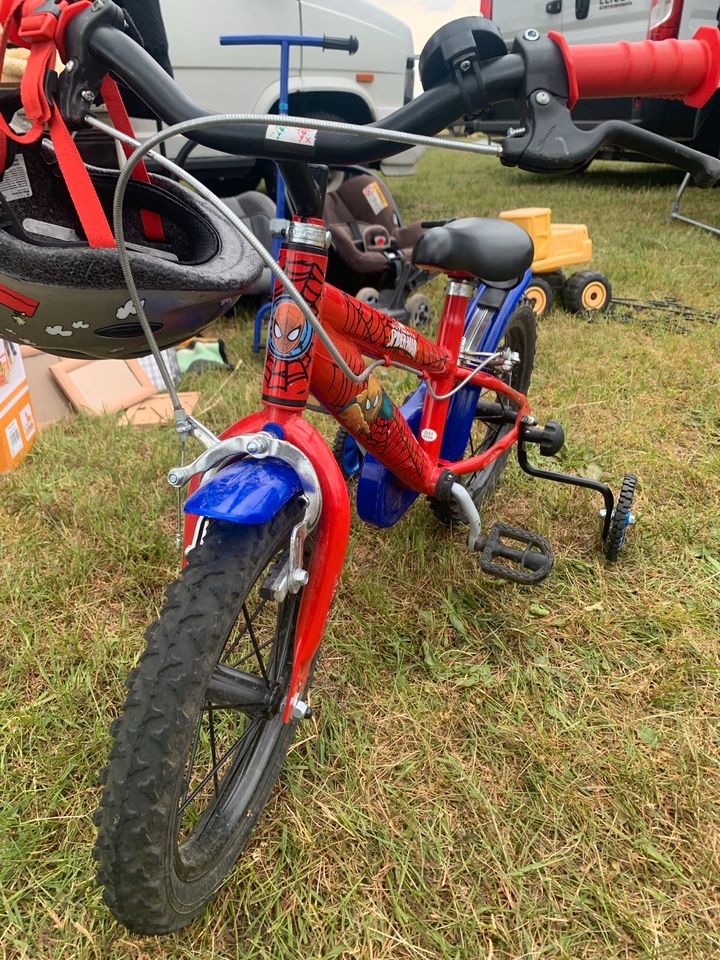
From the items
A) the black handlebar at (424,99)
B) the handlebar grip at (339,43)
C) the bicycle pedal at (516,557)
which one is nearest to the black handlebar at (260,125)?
the black handlebar at (424,99)

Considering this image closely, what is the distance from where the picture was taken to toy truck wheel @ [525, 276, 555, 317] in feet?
12.8

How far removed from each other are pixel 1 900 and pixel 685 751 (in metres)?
1.49

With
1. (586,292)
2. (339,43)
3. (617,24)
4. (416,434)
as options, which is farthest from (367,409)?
(617,24)

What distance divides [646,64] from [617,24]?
6.65m

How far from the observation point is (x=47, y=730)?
162cm

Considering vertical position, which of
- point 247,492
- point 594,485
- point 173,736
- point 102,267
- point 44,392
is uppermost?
point 102,267

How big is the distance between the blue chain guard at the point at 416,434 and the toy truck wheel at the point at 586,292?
1.77 metres

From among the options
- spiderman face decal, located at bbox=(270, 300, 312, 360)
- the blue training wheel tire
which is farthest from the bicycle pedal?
spiderman face decal, located at bbox=(270, 300, 312, 360)

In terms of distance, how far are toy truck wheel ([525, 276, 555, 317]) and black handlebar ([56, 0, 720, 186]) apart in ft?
9.97

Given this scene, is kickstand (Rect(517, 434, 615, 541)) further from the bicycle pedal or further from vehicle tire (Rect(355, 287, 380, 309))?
vehicle tire (Rect(355, 287, 380, 309))

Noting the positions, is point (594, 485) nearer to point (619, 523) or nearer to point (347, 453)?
point (619, 523)

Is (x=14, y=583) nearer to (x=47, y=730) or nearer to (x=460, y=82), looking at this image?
(x=47, y=730)

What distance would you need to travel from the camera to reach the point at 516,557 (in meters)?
2.00

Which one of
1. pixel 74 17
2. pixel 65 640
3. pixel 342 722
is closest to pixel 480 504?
pixel 342 722
